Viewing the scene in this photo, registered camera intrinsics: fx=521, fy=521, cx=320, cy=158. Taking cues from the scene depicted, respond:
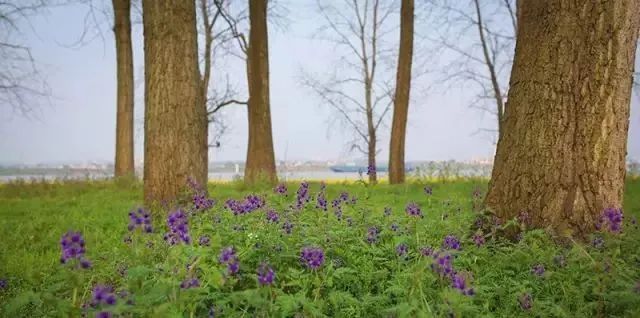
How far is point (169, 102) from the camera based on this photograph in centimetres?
768

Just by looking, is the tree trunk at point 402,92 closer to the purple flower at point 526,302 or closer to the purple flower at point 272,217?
the purple flower at point 272,217

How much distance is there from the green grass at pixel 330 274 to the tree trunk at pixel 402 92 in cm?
988

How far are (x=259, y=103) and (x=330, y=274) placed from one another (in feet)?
39.2

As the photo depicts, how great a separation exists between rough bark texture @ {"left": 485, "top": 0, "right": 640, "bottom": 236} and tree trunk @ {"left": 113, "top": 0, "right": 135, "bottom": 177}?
13912mm

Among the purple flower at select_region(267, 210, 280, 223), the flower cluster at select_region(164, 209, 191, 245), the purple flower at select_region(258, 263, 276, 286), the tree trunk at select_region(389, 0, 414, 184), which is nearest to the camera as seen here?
the purple flower at select_region(258, 263, 276, 286)

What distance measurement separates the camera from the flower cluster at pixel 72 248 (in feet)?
8.26

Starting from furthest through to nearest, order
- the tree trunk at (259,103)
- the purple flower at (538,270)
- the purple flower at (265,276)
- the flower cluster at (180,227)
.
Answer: the tree trunk at (259,103) → the purple flower at (538,270) → the flower cluster at (180,227) → the purple flower at (265,276)

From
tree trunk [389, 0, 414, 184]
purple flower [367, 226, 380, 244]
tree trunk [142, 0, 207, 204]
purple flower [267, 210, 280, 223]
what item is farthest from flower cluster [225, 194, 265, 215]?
tree trunk [389, 0, 414, 184]

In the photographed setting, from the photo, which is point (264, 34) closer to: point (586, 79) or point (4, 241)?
point (4, 241)

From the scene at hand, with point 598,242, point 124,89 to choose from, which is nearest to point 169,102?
point 598,242

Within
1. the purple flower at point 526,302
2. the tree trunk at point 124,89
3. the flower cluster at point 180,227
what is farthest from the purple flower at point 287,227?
the tree trunk at point 124,89

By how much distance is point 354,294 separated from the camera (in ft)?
13.3

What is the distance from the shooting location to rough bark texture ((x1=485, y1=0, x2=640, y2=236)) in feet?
16.7

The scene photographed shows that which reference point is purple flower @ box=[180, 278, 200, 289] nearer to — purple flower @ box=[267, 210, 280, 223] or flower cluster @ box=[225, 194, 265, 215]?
purple flower @ box=[267, 210, 280, 223]
